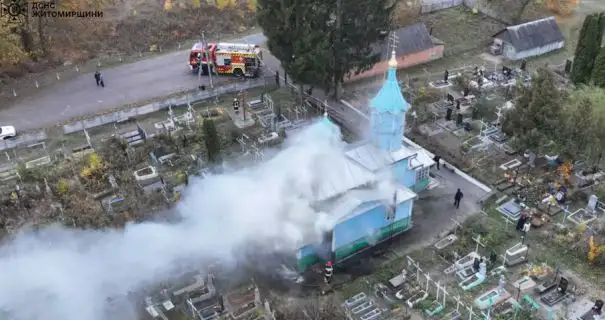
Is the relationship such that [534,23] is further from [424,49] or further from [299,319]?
[299,319]

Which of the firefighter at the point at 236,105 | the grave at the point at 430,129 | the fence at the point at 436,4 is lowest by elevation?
the grave at the point at 430,129

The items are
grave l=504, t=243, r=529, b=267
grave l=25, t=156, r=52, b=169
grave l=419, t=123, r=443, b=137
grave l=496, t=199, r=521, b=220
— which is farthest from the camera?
grave l=419, t=123, r=443, b=137

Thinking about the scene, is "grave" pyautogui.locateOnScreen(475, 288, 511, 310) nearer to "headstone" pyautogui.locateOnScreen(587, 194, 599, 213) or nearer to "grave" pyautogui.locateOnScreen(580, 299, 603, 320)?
"grave" pyautogui.locateOnScreen(580, 299, 603, 320)

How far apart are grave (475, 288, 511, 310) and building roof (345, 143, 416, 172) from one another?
7347mm

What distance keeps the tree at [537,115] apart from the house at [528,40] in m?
14.9

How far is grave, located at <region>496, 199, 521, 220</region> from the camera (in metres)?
30.6

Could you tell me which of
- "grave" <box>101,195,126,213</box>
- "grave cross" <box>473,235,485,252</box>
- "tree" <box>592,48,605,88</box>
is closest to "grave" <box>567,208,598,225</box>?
"grave cross" <box>473,235,485,252</box>

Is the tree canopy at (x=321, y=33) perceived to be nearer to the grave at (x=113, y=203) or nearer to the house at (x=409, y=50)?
the house at (x=409, y=50)

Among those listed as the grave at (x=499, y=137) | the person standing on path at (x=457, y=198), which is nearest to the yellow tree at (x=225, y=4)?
the grave at (x=499, y=137)

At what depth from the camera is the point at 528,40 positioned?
46.5 m

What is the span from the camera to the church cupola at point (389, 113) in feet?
91.8

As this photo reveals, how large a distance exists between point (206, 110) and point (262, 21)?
707 centimetres

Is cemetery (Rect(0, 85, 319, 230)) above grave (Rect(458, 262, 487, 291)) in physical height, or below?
above

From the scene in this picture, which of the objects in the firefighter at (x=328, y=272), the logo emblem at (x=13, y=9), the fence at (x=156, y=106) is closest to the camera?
the firefighter at (x=328, y=272)
